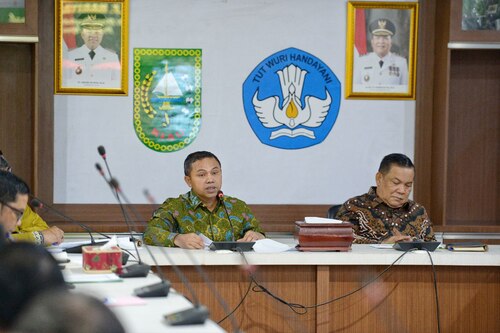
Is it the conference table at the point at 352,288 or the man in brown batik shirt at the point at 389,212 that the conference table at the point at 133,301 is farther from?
the man in brown batik shirt at the point at 389,212

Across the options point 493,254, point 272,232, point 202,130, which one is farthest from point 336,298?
point 202,130

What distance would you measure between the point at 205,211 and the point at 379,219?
977mm

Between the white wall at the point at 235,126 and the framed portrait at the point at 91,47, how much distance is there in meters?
0.07

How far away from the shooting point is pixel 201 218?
4941mm

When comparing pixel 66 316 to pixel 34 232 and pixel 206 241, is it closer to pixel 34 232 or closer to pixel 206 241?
pixel 34 232

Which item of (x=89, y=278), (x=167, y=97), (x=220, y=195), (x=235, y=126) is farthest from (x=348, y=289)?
(x=167, y=97)

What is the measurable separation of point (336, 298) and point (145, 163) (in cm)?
193

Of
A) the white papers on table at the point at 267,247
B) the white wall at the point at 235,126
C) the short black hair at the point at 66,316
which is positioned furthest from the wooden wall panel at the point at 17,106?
the short black hair at the point at 66,316

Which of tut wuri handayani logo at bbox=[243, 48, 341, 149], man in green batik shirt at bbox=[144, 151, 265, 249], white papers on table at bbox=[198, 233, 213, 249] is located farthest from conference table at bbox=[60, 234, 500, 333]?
tut wuri handayani logo at bbox=[243, 48, 341, 149]

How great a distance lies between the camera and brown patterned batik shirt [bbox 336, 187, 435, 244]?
5051 millimetres

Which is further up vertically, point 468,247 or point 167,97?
point 167,97

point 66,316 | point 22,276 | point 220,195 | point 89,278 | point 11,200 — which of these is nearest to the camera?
point 66,316

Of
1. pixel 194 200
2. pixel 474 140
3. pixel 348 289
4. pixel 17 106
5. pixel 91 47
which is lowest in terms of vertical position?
pixel 348 289

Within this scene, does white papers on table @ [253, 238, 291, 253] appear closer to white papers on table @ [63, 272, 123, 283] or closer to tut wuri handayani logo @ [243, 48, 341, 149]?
white papers on table @ [63, 272, 123, 283]
